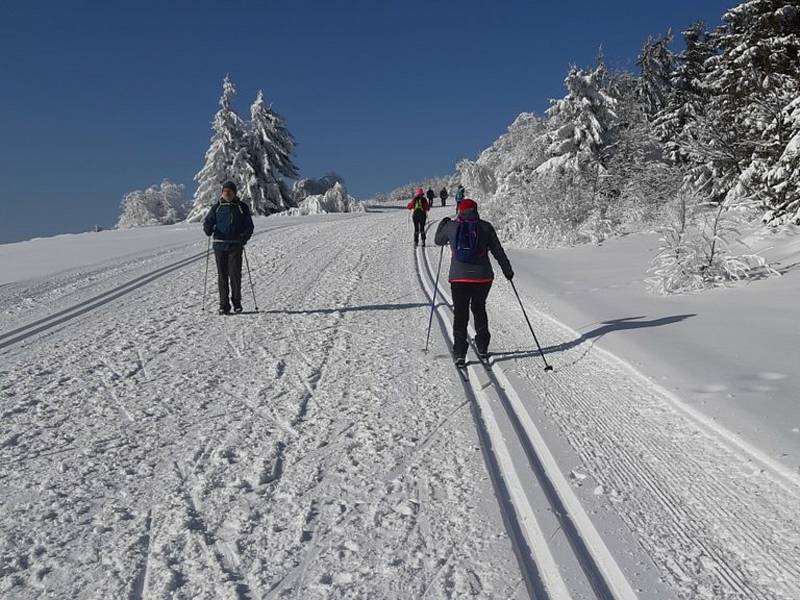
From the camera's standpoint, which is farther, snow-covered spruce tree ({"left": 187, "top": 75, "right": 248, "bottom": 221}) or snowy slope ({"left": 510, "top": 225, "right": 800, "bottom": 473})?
snow-covered spruce tree ({"left": 187, "top": 75, "right": 248, "bottom": 221})

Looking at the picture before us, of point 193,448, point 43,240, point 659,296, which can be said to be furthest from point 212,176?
point 193,448

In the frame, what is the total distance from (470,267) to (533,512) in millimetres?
3293

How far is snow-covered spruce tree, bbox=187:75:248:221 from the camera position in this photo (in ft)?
138

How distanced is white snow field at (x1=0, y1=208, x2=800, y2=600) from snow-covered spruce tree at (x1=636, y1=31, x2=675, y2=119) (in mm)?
36720

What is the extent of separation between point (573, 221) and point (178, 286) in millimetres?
13173

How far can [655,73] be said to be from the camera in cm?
3806

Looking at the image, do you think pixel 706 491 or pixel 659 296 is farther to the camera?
pixel 659 296

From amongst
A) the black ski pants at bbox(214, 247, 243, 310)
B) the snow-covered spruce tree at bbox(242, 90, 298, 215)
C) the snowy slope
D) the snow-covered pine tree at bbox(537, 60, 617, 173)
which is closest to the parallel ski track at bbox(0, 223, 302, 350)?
the black ski pants at bbox(214, 247, 243, 310)

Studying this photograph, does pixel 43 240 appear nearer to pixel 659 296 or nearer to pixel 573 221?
pixel 573 221

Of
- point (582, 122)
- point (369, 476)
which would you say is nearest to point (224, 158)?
point (582, 122)

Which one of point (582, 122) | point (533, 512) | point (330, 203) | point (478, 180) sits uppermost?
point (582, 122)

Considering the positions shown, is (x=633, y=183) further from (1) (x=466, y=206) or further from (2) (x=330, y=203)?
(2) (x=330, y=203)

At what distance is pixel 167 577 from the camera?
2.58 meters

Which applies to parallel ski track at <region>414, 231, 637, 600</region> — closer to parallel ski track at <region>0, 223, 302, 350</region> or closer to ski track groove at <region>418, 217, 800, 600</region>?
ski track groove at <region>418, 217, 800, 600</region>
